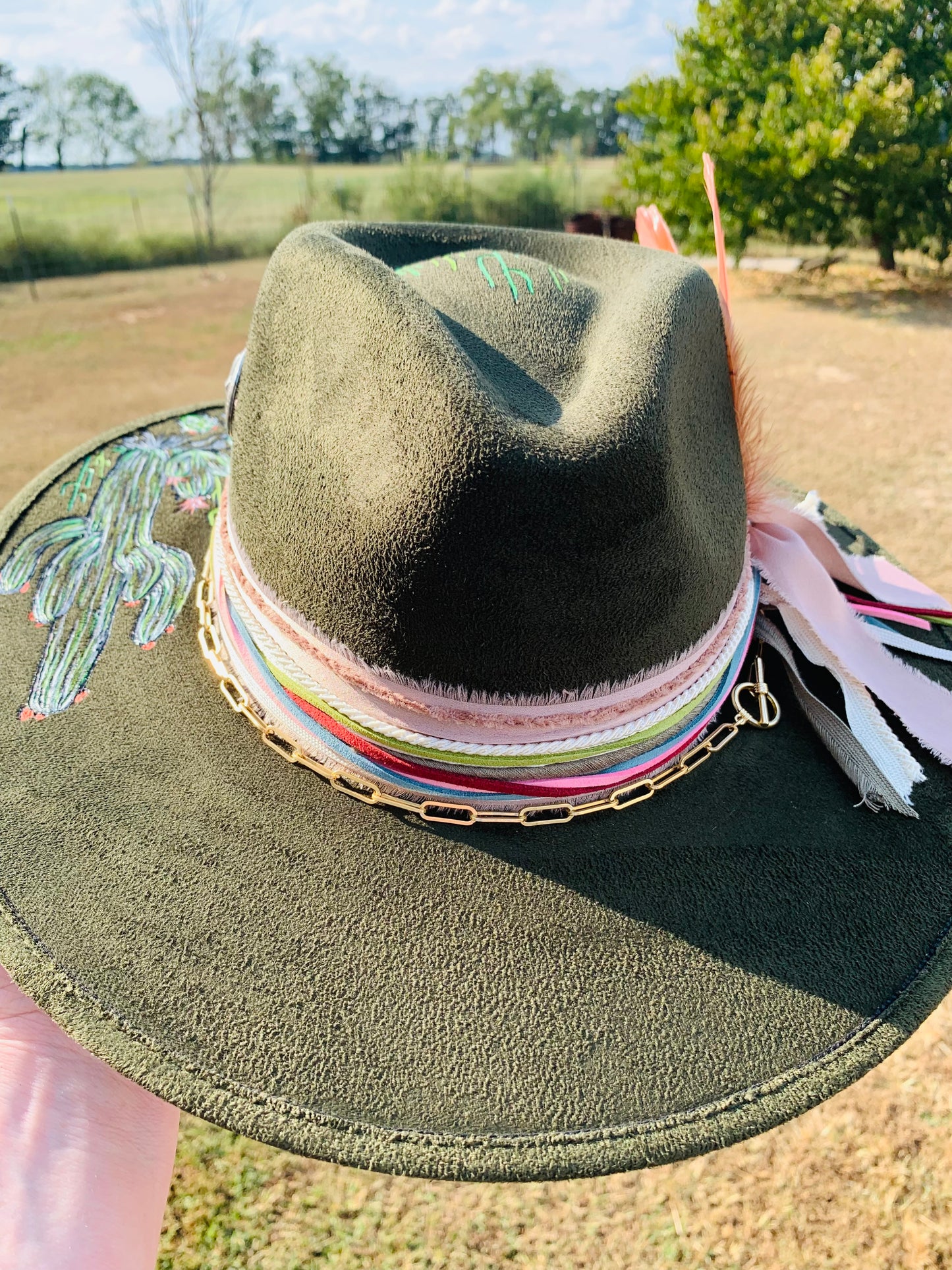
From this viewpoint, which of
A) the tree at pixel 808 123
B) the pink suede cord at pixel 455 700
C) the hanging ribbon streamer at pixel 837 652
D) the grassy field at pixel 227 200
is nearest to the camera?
the pink suede cord at pixel 455 700

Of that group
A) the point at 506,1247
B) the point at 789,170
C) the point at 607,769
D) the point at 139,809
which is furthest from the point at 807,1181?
the point at 789,170

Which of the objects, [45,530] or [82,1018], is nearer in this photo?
[82,1018]

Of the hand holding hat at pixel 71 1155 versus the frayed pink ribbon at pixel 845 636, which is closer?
the hand holding hat at pixel 71 1155

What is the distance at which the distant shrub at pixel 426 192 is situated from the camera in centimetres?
1498

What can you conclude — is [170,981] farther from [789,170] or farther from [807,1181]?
[789,170]

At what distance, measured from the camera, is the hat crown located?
0.82 metres

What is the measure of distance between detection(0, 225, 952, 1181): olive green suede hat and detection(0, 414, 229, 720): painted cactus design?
60 mm

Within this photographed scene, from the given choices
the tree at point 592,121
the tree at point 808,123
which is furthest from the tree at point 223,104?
the tree at point 592,121

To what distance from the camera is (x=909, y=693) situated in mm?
1279

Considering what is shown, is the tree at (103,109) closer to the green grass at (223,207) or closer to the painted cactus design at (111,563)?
the green grass at (223,207)

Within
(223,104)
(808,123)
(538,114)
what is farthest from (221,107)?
(538,114)

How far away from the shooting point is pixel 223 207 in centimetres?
1728

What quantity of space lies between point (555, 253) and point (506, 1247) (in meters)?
1.80

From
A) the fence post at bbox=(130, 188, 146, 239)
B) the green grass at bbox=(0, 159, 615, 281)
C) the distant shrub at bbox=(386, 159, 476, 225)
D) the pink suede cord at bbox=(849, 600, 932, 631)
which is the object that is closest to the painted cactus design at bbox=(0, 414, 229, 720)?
the pink suede cord at bbox=(849, 600, 932, 631)
